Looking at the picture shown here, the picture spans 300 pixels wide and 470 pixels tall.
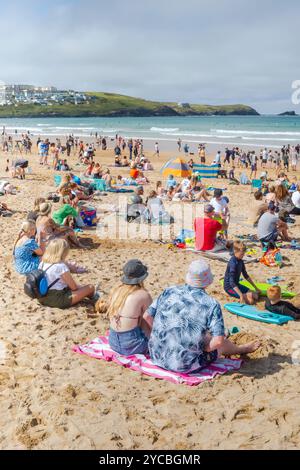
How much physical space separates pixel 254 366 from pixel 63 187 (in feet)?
26.6

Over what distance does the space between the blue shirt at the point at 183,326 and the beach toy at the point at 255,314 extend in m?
1.96

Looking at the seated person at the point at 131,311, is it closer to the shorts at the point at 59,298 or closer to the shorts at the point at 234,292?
the shorts at the point at 59,298

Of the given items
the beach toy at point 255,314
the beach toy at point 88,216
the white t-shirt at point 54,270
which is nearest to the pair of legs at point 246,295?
the beach toy at point 255,314

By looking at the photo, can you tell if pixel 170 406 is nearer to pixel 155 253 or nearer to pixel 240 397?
pixel 240 397

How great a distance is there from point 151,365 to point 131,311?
588mm

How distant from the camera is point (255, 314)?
6.44 m

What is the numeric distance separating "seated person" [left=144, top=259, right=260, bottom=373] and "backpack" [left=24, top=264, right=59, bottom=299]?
1996 mm

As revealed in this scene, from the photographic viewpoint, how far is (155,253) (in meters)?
9.82

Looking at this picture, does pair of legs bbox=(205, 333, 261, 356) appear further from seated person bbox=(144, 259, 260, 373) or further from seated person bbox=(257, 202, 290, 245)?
seated person bbox=(257, 202, 290, 245)

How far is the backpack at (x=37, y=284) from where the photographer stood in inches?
240

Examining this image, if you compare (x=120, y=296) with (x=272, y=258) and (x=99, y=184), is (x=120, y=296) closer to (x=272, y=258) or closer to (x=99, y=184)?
(x=272, y=258)

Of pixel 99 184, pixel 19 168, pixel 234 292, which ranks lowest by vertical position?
pixel 234 292

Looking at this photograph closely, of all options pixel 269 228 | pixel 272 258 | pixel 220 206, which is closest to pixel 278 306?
pixel 272 258

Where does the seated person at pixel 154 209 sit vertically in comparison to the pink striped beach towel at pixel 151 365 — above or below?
above
